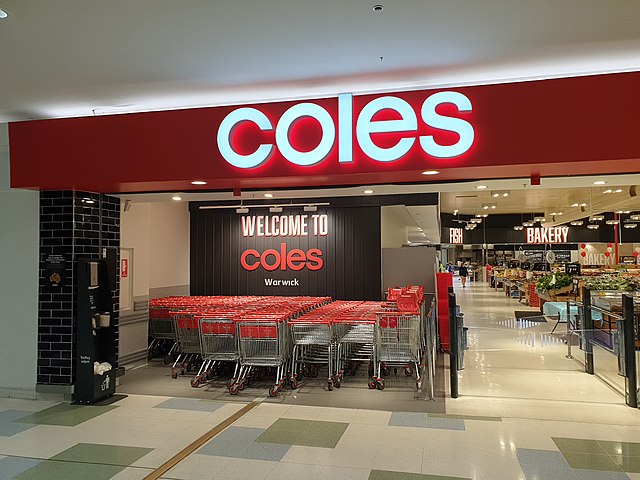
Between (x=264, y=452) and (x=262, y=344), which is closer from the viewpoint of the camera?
(x=264, y=452)

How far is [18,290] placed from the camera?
6.35 metres

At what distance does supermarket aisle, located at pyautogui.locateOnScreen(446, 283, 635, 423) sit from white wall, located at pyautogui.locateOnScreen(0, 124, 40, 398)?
520cm

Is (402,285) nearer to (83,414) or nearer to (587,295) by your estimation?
(587,295)

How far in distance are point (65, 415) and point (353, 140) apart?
14.4 feet

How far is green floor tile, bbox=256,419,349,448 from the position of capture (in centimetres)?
468

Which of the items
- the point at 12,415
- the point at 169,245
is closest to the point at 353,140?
the point at 12,415

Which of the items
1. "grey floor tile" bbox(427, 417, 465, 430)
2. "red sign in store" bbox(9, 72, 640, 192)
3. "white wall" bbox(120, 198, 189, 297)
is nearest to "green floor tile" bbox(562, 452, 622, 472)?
"grey floor tile" bbox(427, 417, 465, 430)

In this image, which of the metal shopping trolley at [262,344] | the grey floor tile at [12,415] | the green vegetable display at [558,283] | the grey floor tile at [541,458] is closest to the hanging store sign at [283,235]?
the metal shopping trolley at [262,344]

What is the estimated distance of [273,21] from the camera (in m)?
3.79

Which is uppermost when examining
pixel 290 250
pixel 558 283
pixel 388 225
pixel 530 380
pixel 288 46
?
pixel 288 46

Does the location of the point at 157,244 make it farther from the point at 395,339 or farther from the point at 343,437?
the point at 343,437

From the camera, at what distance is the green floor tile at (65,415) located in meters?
5.34

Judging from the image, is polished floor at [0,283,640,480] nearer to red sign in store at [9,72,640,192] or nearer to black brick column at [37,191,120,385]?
black brick column at [37,191,120,385]

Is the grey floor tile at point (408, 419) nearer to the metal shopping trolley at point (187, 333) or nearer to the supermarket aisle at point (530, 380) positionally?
the supermarket aisle at point (530, 380)
